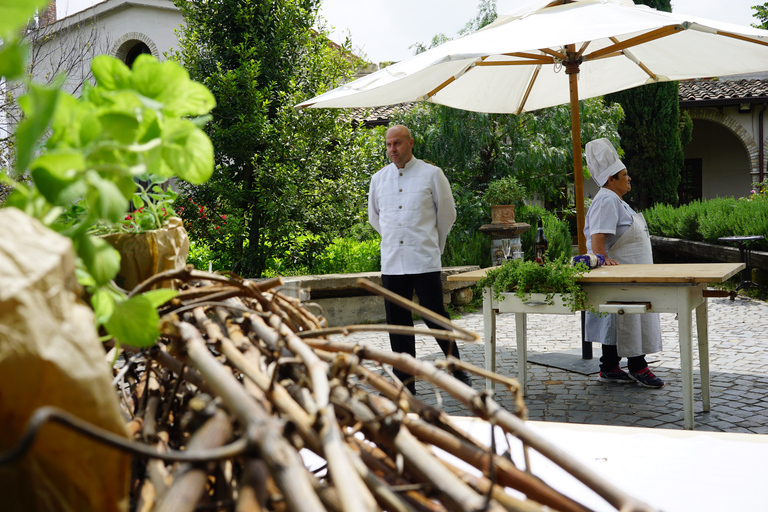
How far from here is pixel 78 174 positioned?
330 millimetres

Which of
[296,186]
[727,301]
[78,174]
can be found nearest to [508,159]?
[727,301]

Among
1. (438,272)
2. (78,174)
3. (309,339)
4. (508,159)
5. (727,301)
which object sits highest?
(508,159)

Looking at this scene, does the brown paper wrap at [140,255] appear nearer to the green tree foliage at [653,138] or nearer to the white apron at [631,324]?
the white apron at [631,324]

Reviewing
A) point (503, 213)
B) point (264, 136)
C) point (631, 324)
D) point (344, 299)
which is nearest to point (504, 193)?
point (503, 213)

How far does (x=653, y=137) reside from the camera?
1700 centimetres

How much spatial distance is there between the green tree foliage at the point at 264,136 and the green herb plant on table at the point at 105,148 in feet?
23.2

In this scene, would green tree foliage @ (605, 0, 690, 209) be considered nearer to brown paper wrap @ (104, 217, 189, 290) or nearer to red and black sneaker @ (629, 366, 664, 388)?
red and black sneaker @ (629, 366, 664, 388)

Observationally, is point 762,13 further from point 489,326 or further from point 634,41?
point 489,326

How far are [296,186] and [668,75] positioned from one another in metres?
4.13

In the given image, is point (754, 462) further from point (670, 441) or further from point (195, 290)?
point (195, 290)

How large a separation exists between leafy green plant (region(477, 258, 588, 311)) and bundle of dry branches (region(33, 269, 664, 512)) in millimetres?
3653

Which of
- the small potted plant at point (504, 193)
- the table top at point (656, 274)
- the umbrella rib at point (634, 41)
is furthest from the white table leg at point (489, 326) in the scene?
the small potted plant at point (504, 193)

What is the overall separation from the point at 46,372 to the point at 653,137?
60.9ft

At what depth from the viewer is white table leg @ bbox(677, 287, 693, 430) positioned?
3822 millimetres
